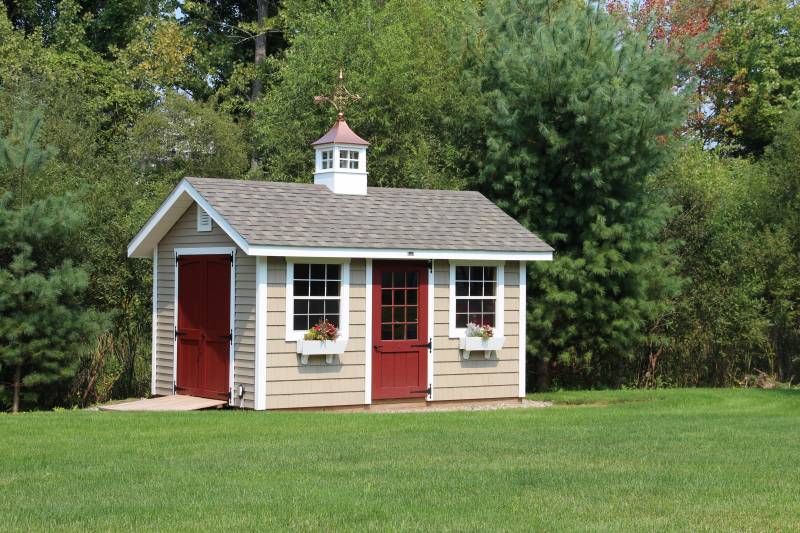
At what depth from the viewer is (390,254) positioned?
17.0 meters

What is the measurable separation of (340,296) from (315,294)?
410mm

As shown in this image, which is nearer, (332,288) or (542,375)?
(332,288)

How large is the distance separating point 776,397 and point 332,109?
35.5 ft

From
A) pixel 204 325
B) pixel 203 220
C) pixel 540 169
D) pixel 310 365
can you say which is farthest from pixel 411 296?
pixel 540 169

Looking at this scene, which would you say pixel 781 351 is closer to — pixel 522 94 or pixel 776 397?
pixel 776 397

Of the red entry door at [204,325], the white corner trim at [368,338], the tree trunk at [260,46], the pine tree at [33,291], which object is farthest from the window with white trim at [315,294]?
the tree trunk at [260,46]

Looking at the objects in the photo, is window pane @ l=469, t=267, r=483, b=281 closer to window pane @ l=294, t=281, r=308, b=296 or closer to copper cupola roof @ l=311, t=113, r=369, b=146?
copper cupola roof @ l=311, t=113, r=369, b=146

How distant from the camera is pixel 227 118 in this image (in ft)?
99.0

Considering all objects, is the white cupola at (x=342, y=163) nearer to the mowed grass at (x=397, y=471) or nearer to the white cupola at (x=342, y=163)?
the white cupola at (x=342, y=163)

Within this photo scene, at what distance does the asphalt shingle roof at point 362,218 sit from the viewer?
1656 centimetres

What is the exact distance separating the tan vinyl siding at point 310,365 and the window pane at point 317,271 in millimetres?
463

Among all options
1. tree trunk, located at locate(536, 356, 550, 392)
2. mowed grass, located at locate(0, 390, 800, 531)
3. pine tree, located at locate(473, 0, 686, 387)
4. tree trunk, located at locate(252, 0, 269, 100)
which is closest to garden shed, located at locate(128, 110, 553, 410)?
mowed grass, located at locate(0, 390, 800, 531)

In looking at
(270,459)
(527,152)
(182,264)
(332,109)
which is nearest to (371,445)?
(270,459)

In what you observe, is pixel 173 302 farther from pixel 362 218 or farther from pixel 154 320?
pixel 362 218
